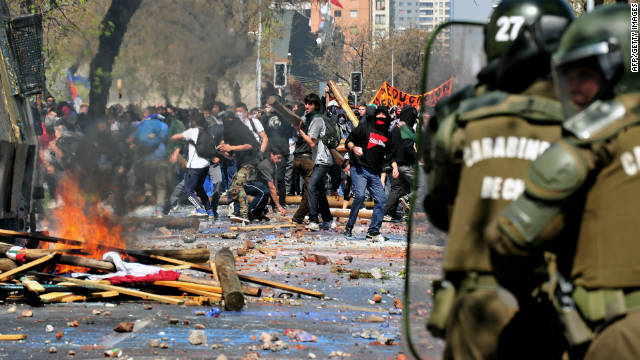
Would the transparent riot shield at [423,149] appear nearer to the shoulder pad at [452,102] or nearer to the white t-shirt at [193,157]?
the shoulder pad at [452,102]

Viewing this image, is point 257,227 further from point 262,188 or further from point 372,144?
point 372,144

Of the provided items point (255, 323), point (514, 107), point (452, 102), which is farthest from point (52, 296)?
point (514, 107)

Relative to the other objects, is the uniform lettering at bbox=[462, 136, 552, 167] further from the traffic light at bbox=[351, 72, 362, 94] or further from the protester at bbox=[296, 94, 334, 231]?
the traffic light at bbox=[351, 72, 362, 94]

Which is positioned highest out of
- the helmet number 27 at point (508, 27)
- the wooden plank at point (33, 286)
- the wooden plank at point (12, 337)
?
the helmet number 27 at point (508, 27)

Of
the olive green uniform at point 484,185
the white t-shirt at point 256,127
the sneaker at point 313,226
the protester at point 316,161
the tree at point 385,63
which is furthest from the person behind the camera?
the tree at point 385,63

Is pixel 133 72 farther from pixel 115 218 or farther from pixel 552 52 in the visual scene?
pixel 552 52

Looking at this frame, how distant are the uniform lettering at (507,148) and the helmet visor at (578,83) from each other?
26 centimetres

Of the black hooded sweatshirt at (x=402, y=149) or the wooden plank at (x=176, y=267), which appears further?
the black hooded sweatshirt at (x=402, y=149)

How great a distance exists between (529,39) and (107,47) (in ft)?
67.5

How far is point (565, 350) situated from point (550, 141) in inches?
26.9

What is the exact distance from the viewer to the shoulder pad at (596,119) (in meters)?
2.73

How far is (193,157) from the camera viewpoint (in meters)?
17.0

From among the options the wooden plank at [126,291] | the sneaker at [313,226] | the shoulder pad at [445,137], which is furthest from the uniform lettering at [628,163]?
the sneaker at [313,226]

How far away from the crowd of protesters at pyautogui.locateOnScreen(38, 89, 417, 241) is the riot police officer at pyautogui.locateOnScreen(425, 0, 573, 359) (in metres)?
9.85
